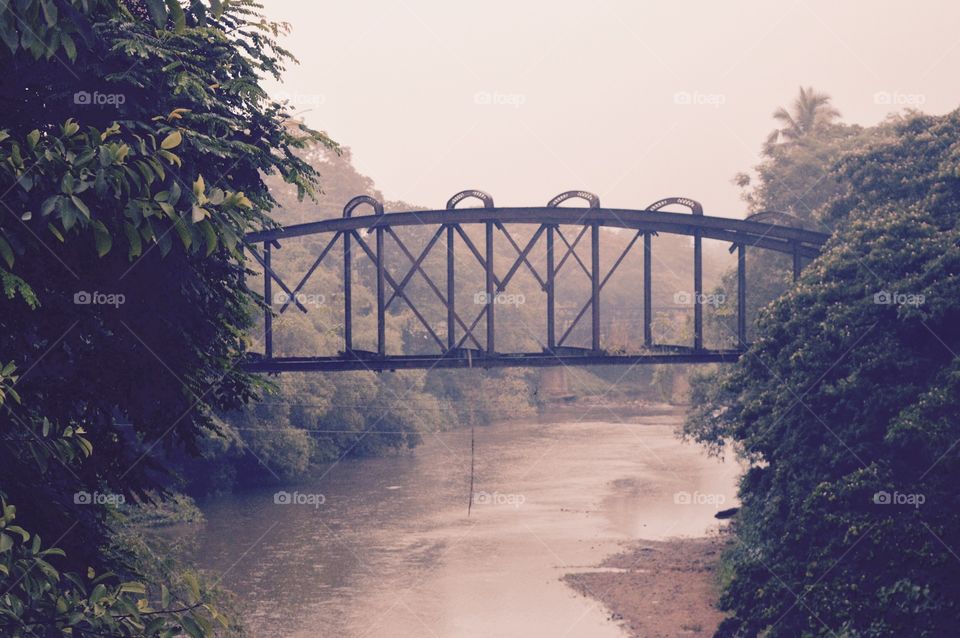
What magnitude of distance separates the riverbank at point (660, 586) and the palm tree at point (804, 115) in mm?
29296

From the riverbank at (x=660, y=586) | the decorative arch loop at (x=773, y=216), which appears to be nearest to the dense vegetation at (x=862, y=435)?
the decorative arch loop at (x=773, y=216)

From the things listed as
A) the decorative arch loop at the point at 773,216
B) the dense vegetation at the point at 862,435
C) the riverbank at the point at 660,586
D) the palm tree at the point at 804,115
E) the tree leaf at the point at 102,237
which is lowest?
the riverbank at the point at 660,586

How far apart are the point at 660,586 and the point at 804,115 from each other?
35117mm

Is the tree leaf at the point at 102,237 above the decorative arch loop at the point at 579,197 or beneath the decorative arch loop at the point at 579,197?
beneath

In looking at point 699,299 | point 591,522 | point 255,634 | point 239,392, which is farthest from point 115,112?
point 591,522

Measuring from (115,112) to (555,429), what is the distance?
5562cm

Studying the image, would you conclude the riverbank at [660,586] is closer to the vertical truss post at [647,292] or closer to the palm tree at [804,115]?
the vertical truss post at [647,292]

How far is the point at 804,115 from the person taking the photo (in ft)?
187

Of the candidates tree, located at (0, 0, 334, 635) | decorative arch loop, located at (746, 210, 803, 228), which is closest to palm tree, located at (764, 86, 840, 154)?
decorative arch loop, located at (746, 210, 803, 228)

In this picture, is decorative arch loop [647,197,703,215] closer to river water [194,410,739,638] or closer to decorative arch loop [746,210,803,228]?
decorative arch loop [746,210,803,228]

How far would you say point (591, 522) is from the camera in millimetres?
37344

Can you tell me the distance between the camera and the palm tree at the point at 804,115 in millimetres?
57094

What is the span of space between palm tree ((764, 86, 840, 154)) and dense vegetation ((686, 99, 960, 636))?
100 ft

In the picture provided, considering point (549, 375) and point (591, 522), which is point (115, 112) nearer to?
point (591, 522)
